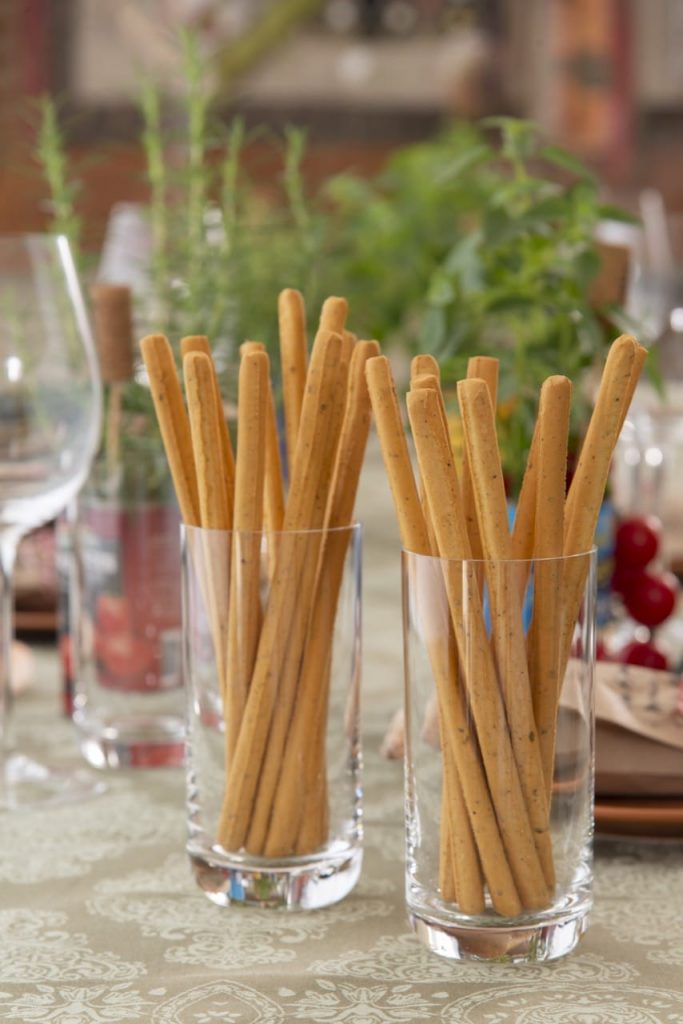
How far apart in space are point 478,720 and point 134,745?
0.30 metres

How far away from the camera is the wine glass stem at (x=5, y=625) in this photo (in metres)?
0.66

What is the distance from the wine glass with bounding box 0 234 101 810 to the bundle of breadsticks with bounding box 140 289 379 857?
0.45 feet

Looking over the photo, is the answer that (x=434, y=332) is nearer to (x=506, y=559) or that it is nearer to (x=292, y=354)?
(x=292, y=354)

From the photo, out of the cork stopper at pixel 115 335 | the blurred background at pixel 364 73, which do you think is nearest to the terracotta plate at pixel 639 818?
the cork stopper at pixel 115 335

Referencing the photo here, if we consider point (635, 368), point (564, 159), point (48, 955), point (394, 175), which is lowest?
point (48, 955)

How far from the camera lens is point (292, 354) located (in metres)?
0.55

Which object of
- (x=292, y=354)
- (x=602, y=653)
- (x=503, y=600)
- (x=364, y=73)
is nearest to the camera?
(x=503, y=600)

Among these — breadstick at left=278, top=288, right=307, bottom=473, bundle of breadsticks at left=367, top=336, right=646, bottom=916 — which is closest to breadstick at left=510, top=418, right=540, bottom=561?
bundle of breadsticks at left=367, top=336, right=646, bottom=916

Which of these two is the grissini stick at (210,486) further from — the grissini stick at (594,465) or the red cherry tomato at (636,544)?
the red cherry tomato at (636,544)

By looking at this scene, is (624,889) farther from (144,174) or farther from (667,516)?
(667,516)

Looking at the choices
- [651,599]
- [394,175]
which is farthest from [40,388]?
[394,175]

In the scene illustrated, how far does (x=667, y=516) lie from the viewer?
1.18 m

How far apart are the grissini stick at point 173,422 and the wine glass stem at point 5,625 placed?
0.51 ft

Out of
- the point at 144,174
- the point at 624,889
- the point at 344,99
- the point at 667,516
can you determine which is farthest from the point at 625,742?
the point at 344,99
